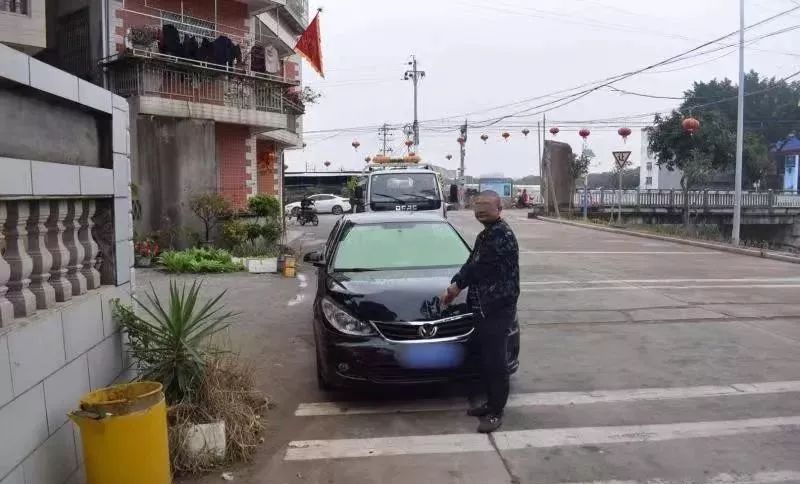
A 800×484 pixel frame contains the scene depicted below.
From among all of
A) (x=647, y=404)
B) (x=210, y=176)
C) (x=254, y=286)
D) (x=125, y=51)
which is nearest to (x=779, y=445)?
(x=647, y=404)

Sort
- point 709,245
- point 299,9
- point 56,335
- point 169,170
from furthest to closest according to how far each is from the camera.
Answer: point 299,9 → point 709,245 → point 169,170 → point 56,335

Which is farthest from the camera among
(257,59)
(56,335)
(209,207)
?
(257,59)

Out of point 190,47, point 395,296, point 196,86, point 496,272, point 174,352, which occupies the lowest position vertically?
point 174,352

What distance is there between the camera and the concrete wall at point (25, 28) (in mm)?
8625

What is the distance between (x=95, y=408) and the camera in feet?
11.0

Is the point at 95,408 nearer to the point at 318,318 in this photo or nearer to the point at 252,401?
the point at 252,401

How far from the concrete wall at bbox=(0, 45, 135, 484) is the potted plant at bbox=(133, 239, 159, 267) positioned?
8.96 m

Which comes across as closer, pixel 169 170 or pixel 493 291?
pixel 493 291

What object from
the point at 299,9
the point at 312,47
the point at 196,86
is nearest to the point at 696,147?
the point at 299,9

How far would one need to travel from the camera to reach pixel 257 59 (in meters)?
16.4

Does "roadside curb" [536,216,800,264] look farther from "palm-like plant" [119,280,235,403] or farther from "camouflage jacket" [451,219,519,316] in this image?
"palm-like plant" [119,280,235,403]

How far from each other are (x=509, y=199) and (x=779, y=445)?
51.8 meters

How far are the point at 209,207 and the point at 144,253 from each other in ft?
5.24

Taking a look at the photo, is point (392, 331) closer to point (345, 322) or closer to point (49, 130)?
point (345, 322)
